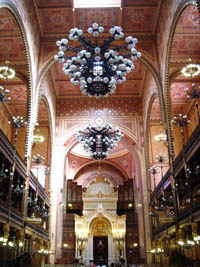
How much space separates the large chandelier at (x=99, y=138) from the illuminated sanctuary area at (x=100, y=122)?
4 centimetres

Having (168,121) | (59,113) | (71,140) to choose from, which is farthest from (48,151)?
(168,121)

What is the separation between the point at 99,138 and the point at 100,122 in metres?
7.14

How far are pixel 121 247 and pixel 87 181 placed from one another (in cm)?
703

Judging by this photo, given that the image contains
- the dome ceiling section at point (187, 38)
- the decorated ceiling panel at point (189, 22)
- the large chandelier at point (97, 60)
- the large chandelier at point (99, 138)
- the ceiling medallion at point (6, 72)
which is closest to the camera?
the large chandelier at point (97, 60)

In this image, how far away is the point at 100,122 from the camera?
18.6 meters

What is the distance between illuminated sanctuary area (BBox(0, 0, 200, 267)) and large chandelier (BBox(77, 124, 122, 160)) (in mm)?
42

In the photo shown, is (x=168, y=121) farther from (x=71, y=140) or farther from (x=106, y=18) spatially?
(x=71, y=140)

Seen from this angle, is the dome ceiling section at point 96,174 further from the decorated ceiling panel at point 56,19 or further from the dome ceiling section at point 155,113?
the decorated ceiling panel at point 56,19

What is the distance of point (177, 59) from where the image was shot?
1345 cm

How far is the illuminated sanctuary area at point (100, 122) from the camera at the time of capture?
9078 millimetres

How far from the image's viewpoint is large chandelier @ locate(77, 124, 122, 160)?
36.8 feet

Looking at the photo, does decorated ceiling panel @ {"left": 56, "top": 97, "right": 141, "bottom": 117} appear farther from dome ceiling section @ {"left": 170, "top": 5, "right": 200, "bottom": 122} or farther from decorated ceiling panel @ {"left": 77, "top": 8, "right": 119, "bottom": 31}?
decorated ceiling panel @ {"left": 77, "top": 8, "right": 119, "bottom": 31}

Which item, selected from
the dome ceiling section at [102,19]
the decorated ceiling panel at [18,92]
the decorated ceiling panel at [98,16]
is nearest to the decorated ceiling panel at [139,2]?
the dome ceiling section at [102,19]

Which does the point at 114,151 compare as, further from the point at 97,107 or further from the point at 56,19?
the point at 56,19
